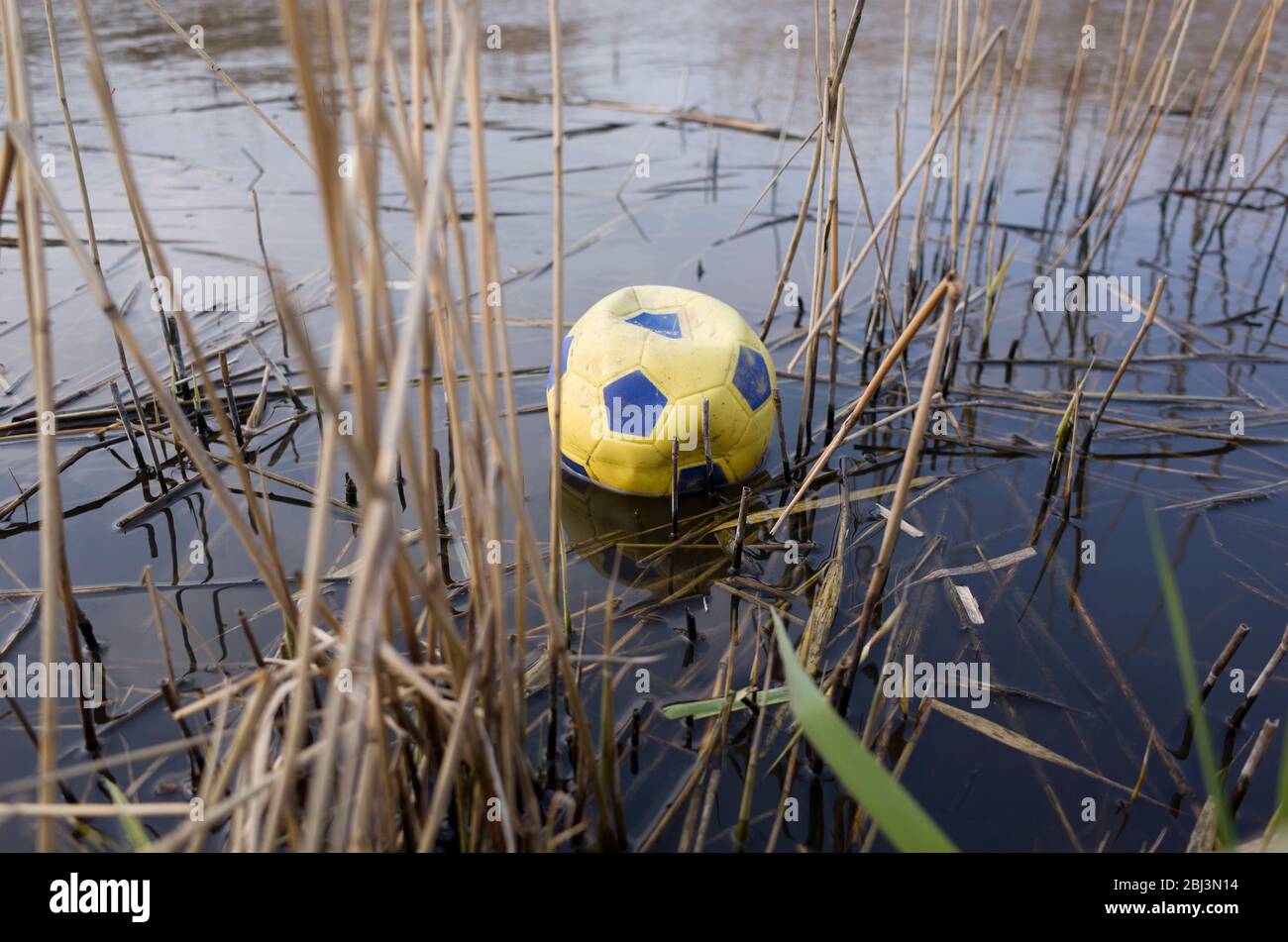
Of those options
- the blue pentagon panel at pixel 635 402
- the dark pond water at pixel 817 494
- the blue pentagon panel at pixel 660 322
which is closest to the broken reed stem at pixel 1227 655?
the dark pond water at pixel 817 494

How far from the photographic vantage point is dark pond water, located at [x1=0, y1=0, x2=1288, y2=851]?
2.13m

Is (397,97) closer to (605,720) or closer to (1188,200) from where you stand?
(605,720)

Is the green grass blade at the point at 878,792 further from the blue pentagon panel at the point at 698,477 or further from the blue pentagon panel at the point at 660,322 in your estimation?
the blue pentagon panel at the point at 660,322

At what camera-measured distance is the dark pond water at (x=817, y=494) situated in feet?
7.00

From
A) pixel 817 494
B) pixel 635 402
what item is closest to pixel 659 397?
pixel 635 402

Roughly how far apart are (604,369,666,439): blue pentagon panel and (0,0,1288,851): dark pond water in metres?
0.35

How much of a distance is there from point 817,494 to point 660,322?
2.91ft

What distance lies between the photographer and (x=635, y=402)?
2.98 metres

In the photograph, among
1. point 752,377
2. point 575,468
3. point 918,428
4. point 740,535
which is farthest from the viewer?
point 575,468

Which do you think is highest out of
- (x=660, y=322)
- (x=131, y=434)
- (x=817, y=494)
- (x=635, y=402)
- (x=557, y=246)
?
(x=557, y=246)

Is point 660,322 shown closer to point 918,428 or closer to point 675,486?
point 675,486

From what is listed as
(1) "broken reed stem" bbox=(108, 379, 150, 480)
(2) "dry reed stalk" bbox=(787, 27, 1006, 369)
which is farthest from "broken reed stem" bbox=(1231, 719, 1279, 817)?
(1) "broken reed stem" bbox=(108, 379, 150, 480)

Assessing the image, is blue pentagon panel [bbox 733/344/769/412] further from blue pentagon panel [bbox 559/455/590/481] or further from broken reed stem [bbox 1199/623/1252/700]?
broken reed stem [bbox 1199/623/1252/700]

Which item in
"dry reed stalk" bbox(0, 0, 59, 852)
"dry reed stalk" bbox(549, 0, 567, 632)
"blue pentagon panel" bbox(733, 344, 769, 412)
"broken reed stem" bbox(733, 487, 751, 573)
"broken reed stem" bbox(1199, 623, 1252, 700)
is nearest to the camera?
"dry reed stalk" bbox(0, 0, 59, 852)
